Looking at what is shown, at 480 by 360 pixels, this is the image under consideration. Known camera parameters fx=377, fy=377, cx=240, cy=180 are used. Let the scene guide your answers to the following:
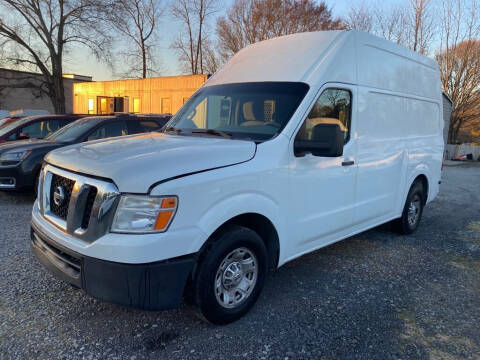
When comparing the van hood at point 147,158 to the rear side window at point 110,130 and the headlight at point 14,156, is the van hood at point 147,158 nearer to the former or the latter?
the headlight at point 14,156

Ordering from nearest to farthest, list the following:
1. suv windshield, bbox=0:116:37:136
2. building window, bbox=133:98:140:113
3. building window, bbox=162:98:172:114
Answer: suv windshield, bbox=0:116:37:136 → building window, bbox=162:98:172:114 → building window, bbox=133:98:140:113

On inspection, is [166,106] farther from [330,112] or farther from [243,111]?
[330,112]

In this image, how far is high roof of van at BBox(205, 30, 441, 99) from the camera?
3768 mm

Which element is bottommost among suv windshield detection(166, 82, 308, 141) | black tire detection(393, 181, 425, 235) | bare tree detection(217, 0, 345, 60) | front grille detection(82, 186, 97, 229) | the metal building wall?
black tire detection(393, 181, 425, 235)

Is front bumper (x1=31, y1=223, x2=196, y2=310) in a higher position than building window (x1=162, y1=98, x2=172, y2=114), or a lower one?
lower

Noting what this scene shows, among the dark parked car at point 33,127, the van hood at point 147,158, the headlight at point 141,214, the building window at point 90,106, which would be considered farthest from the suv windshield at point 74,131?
the building window at point 90,106

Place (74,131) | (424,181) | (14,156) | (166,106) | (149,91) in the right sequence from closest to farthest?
(424,181) → (14,156) → (74,131) → (166,106) → (149,91)

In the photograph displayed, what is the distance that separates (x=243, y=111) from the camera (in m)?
3.75

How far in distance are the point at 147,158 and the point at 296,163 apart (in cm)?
136

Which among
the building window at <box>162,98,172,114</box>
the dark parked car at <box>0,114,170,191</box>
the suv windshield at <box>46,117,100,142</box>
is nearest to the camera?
the dark parked car at <box>0,114,170,191</box>

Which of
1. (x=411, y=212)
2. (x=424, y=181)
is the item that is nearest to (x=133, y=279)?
(x=411, y=212)

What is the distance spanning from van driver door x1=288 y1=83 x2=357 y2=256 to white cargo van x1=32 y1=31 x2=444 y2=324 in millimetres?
16

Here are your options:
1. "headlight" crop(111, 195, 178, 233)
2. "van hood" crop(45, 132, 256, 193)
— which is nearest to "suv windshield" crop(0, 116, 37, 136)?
"van hood" crop(45, 132, 256, 193)

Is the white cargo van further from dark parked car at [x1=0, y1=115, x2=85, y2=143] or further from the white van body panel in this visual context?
dark parked car at [x1=0, y1=115, x2=85, y2=143]
